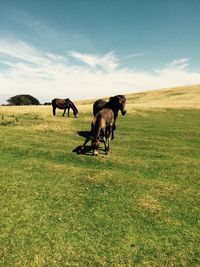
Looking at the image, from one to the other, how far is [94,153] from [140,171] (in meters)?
3.09

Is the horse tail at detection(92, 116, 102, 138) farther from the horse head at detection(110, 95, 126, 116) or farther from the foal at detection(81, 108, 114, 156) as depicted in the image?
the horse head at detection(110, 95, 126, 116)

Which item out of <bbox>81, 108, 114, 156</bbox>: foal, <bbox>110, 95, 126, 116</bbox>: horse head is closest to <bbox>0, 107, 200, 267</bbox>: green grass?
<bbox>81, 108, 114, 156</bbox>: foal

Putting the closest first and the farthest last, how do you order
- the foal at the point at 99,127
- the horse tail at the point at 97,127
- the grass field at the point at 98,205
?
the grass field at the point at 98,205, the foal at the point at 99,127, the horse tail at the point at 97,127

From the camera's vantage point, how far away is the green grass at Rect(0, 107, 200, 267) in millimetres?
10023

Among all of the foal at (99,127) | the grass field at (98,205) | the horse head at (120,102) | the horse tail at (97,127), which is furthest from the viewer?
the horse head at (120,102)

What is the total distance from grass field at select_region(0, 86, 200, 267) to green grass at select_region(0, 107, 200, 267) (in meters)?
0.03

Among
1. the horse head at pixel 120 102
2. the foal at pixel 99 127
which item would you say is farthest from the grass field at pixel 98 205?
the horse head at pixel 120 102

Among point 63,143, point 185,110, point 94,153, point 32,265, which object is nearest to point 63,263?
point 32,265

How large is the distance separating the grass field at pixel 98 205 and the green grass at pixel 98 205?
0.09ft

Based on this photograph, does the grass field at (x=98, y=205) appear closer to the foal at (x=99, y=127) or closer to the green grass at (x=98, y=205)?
the green grass at (x=98, y=205)

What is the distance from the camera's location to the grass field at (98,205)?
10.0 meters

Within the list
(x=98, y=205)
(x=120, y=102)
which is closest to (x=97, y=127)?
(x=120, y=102)

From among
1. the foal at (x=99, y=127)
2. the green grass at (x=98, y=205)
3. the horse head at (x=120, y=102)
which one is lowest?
the green grass at (x=98, y=205)

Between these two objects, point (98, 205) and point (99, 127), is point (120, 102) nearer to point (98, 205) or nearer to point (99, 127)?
point (99, 127)
